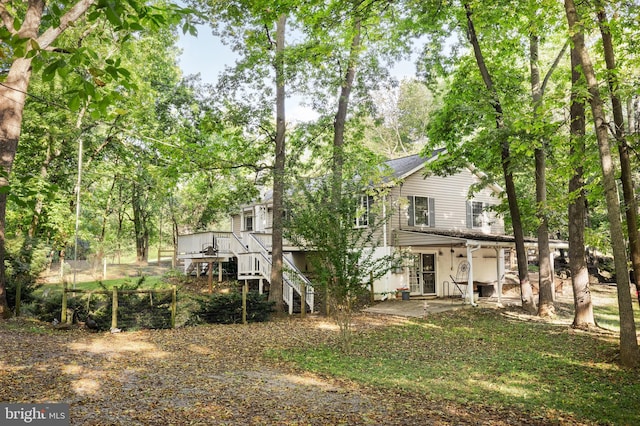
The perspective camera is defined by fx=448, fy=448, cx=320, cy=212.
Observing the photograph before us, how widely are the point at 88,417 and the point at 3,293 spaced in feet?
28.8

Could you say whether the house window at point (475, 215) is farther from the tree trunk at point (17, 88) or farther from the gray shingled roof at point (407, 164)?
the tree trunk at point (17, 88)

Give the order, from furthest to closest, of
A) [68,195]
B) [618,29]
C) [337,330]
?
[68,195]
[337,330]
[618,29]

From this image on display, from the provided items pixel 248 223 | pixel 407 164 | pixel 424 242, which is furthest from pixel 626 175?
pixel 248 223

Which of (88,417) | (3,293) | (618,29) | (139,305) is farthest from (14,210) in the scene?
(618,29)

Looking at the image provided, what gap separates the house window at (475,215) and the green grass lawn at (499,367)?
10.2 m

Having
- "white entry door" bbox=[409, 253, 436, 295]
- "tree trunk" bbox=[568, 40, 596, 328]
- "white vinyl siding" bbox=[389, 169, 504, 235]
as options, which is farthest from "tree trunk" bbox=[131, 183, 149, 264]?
"tree trunk" bbox=[568, 40, 596, 328]

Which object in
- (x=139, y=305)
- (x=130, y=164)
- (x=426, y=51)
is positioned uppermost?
(x=426, y=51)

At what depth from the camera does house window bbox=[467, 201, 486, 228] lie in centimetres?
2270

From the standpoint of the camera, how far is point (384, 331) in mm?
12375

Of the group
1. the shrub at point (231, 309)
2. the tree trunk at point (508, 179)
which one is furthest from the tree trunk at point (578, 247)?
the shrub at point (231, 309)

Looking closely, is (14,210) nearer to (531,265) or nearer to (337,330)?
(337,330)

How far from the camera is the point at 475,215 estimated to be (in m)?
23.0

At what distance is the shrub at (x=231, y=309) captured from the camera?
13.5 meters

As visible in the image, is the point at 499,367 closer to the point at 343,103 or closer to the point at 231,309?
the point at 231,309
